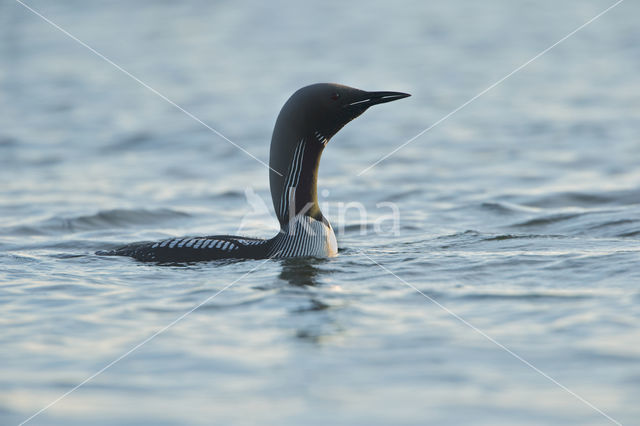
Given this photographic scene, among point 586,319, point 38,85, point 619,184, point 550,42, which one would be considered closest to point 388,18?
point 550,42

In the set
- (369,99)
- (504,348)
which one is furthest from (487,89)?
(504,348)

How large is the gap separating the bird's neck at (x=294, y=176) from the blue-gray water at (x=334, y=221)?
0.36 metres

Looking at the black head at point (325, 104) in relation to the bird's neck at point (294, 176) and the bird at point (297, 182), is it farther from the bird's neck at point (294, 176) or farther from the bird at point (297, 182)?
the bird's neck at point (294, 176)

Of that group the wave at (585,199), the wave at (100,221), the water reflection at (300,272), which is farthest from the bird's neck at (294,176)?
the wave at (585,199)

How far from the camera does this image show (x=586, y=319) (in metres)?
3.97

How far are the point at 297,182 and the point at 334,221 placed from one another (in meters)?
1.92

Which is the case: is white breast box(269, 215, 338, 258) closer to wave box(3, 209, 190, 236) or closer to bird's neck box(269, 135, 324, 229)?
bird's neck box(269, 135, 324, 229)

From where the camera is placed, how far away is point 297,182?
5332mm

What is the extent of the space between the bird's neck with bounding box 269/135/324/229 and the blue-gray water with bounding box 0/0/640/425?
355 mm

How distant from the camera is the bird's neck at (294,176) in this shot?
5.29m

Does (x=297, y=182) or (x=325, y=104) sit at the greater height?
(x=325, y=104)

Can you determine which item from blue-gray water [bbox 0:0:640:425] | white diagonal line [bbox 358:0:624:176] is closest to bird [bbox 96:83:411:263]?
blue-gray water [bbox 0:0:640:425]

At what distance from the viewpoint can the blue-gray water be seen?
332 centimetres

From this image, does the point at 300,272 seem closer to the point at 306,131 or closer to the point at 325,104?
the point at 306,131
